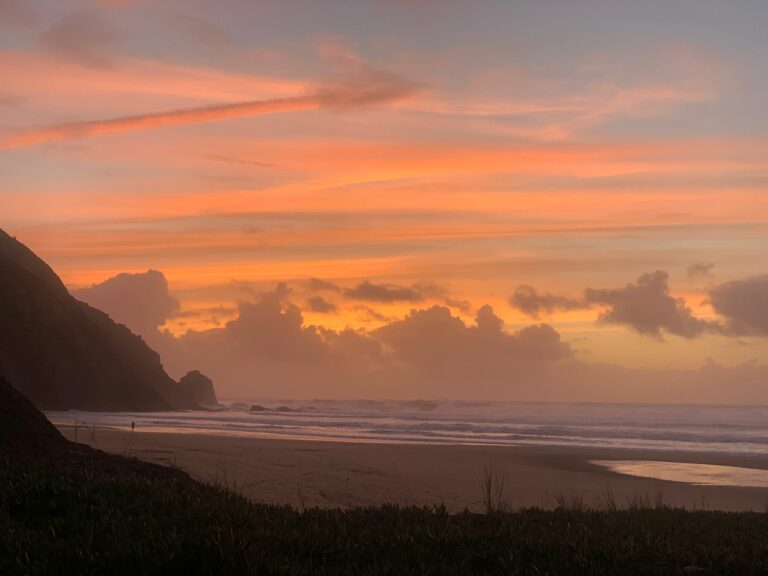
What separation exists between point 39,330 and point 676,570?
2741 inches

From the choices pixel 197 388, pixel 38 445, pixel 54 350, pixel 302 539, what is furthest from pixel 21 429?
pixel 197 388

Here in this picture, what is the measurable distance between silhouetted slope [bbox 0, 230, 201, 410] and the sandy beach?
33817 mm

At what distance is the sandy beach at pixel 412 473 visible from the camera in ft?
63.5

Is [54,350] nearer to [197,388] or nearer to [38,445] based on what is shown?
[197,388]

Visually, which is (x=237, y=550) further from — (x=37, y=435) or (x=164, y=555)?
(x=37, y=435)

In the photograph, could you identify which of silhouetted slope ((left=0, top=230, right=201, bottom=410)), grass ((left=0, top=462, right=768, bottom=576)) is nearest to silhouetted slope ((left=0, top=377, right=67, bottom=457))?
grass ((left=0, top=462, right=768, bottom=576))

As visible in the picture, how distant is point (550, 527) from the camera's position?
9.19m

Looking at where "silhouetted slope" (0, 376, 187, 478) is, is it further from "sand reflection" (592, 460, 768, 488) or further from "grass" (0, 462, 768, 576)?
"sand reflection" (592, 460, 768, 488)

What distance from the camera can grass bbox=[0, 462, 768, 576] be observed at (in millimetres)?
6043

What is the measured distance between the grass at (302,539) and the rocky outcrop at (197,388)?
9639 centimetres

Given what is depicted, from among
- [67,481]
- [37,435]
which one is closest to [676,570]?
[67,481]

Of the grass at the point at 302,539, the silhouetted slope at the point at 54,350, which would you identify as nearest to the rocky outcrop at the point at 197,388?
the silhouetted slope at the point at 54,350

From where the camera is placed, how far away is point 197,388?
11188 centimetres

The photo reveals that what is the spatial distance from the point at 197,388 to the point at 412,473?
91.3m
